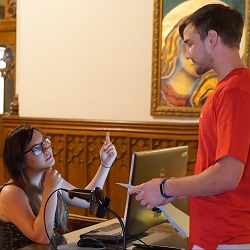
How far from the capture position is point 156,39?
479 cm

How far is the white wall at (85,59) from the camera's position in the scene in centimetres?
489

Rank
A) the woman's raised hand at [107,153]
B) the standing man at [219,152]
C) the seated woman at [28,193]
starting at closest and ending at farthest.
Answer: the standing man at [219,152], the seated woman at [28,193], the woman's raised hand at [107,153]

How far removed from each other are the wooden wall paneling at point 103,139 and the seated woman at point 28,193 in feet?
6.26

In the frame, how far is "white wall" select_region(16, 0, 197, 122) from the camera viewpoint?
4.89m

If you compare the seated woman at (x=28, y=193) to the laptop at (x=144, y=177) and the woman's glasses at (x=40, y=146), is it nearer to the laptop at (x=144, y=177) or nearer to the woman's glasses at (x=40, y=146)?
the woman's glasses at (x=40, y=146)

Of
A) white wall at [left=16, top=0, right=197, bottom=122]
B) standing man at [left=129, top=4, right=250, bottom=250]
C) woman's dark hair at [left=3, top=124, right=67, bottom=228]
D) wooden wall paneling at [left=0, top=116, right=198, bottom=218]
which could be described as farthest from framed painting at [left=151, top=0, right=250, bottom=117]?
standing man at [left=129, top=4, right=250, bottom=250]

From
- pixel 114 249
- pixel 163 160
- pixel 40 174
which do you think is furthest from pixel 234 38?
pixel 40 174

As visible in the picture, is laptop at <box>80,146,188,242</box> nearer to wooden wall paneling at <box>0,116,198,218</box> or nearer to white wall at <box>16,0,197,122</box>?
wooden wall paneling at <box>0,116,198,218</box>

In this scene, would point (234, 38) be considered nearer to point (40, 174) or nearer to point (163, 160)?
point (163, 160)

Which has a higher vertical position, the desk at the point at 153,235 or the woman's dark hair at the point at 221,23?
the woman's dark hair at the point at 221,23

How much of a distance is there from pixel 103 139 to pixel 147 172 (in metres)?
2.78

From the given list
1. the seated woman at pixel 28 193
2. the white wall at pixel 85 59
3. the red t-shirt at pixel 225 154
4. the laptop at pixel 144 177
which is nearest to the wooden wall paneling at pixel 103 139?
the white wall at pixel 85 59

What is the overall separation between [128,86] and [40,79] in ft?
2.99

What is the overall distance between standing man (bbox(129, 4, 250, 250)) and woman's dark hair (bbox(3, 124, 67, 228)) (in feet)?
2.91
